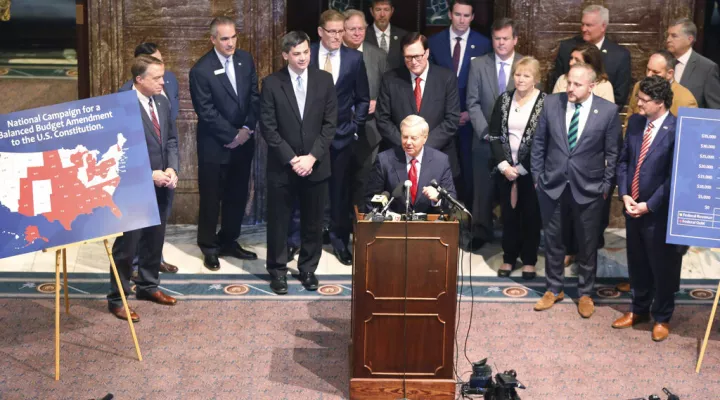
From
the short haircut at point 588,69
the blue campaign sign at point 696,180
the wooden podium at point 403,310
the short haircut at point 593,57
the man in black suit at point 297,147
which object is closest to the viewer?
the wooden podium at point 403,310

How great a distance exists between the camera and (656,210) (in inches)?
265

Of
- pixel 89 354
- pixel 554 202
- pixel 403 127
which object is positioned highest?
pixel 403 127

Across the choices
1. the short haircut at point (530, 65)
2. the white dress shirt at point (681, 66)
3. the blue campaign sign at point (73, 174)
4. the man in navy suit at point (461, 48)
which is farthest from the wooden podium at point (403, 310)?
the white dress shirt at point (681, 66)

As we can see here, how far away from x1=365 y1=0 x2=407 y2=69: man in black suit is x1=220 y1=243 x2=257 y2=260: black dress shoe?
1.83m

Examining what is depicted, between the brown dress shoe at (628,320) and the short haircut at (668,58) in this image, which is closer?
the brown dress shoe at (628,320)

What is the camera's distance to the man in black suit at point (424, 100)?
7727mm

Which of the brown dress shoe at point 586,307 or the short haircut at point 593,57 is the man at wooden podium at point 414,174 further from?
the short haircut at point 593,57

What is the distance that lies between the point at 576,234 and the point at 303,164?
1908 mm

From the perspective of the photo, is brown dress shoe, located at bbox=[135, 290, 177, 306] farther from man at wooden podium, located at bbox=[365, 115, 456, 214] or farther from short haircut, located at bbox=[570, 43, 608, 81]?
short haircut, located at bbox=[570, 43, 608, 81]

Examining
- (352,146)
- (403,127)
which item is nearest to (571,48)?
(352,146)

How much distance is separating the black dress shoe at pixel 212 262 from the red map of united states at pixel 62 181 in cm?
174

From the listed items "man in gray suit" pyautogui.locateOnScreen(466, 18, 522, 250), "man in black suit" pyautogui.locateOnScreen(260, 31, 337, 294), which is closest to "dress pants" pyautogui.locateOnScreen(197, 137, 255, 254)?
"man in black suit" pyautogui.locateOnScreen(260, 31, 337, 294)

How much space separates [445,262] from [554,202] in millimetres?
1828

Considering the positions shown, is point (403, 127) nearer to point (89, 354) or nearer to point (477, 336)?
point (477, 336)
